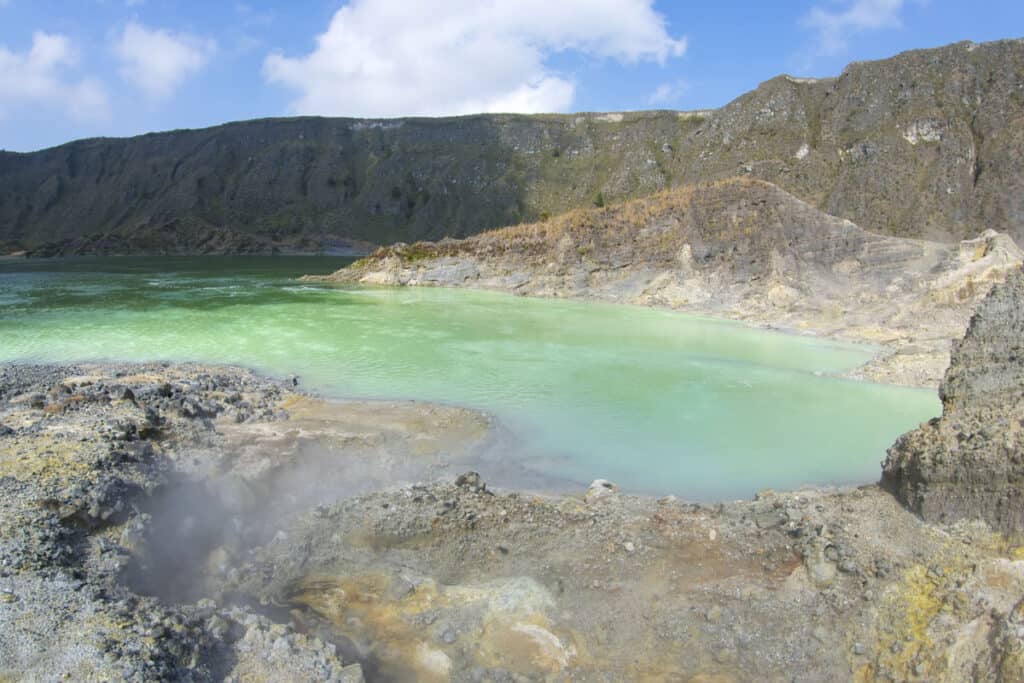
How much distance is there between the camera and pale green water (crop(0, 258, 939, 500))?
9.44m

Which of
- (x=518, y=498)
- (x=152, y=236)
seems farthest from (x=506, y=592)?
(x=152, y=236)

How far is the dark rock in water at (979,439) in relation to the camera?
5.61 metres

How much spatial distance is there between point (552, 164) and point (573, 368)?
90131 mm

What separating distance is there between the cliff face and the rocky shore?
55236 mm

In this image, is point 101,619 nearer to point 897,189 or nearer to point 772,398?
point 772,398

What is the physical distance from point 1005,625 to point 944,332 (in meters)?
17.2

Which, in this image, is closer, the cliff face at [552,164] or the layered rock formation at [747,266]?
the layered rock formation at [747,266]

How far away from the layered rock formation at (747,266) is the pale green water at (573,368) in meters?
2.07

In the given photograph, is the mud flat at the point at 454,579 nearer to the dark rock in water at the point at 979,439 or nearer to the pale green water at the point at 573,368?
the dark rock in water at the point at 979,439

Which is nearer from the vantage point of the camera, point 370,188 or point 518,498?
point 518,498

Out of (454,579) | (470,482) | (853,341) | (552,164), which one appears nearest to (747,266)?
(853,341)

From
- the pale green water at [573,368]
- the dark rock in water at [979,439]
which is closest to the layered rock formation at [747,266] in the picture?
the pale green water at [573,368]

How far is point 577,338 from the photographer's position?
19375 mm

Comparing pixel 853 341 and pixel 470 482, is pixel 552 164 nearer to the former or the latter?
pixel 853 341
